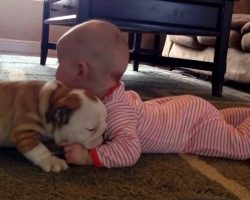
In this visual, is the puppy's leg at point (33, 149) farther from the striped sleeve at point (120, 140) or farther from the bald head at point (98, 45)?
the bald head at point (98, 45)

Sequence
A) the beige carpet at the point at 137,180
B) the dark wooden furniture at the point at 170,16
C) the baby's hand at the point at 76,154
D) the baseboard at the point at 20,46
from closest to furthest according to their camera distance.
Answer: the beige carpet at the point at 137,180 → the baby's hand at the point at 76,154 → the dark wooden furniture at the point at 170,16 → the baseboard at the point at 20,46

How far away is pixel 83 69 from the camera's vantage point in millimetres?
802

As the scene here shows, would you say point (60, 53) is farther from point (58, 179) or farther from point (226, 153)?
point (226, 153)

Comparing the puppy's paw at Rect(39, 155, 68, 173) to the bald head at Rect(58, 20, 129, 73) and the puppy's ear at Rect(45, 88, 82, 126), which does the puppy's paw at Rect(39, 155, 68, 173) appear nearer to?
the puppy's ear at Rect(45, 88, 82, 126)

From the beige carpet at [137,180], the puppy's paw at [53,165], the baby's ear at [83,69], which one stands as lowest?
the beige carpet at [137,180]

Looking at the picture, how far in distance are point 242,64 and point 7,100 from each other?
5.51 ft

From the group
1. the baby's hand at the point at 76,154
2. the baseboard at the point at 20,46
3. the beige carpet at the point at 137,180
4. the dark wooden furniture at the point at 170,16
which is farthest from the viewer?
the baseboard at the point at 20,46

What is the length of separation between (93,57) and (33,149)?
0.22 meters

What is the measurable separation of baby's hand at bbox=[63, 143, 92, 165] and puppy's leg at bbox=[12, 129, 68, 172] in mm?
17

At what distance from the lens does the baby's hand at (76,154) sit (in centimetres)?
70

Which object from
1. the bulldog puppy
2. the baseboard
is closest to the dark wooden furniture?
the bulldog puppy

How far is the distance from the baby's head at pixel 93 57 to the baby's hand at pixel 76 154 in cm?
14

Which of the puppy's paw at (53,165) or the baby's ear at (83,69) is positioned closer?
the puppy's paw at (53,165)

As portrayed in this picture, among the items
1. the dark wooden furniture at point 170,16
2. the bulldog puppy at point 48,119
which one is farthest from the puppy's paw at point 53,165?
the dark wooden furniture at point 170,16
